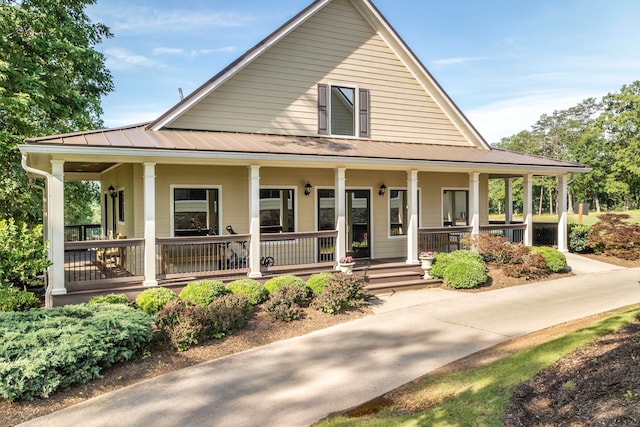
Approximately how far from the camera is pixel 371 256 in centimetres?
1384

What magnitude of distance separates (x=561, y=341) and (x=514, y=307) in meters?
3.81

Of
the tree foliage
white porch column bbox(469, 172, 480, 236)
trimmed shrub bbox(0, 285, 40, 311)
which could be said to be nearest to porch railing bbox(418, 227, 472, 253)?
white porch column bbox(469, 172, 480, 236)

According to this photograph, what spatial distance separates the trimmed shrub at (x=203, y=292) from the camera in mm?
8422

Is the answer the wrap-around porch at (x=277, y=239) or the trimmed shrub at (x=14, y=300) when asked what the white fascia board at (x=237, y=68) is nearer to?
the wrap-around porch at (x=277, y=239)

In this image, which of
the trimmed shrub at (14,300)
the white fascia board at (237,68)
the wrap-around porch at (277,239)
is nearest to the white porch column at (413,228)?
the wrap-around porch at (277,239)

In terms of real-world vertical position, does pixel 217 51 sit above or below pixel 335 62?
above

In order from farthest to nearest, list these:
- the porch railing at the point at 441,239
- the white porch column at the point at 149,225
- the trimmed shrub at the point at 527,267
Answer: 1. the porch railing at the point at 441,239
2. the trimmed shrub at the point at 527,267
3. the white porch column at the point at 149,225

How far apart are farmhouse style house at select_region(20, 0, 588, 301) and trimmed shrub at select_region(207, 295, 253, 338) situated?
2.10m

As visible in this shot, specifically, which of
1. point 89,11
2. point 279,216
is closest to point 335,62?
point 279,216

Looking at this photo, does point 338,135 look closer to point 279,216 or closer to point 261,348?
point 279,216

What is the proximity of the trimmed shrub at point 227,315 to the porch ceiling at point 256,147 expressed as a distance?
133 inches

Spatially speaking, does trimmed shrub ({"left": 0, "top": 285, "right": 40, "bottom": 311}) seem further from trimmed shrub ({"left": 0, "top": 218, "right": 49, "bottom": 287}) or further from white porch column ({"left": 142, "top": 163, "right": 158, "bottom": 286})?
white porch column ({"left": 142, "top": 163, "right": 158, "bottom": 286})

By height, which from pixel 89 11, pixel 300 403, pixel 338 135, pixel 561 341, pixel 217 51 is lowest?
pixel 300 403

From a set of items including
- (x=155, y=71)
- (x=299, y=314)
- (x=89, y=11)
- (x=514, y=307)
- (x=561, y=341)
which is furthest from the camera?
(x=155, y=71)
